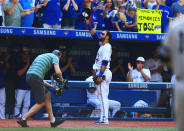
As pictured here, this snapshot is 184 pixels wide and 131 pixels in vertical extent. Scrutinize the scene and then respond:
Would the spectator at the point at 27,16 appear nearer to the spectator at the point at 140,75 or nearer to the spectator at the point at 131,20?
the spectator at the point at 131,20

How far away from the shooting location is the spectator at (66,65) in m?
13.0

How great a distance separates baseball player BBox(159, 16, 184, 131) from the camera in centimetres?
364

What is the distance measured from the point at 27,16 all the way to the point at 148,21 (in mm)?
3319

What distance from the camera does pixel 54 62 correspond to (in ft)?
28.0

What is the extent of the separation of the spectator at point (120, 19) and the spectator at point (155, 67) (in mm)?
1470

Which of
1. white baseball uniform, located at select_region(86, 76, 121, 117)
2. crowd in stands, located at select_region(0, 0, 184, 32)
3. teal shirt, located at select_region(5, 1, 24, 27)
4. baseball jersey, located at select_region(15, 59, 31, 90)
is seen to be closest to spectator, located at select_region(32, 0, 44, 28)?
crowd in stands, located at select_region(0, 0, 184, 32)

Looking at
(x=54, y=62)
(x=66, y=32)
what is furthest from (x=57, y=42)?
(x=54, y=62)

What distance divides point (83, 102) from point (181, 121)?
8232 mm

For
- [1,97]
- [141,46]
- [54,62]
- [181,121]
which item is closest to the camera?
[181,121]

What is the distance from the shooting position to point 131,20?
42.0 ft

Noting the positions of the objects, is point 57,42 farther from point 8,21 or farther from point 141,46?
point 141,46

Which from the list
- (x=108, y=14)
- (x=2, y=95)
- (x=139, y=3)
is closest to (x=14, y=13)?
(x=2, y=95)

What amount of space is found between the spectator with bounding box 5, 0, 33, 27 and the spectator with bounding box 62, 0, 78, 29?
95 cm

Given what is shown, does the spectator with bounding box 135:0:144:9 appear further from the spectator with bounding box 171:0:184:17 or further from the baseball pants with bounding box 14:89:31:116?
the baseball pants with bounding box 14:89:31:116
